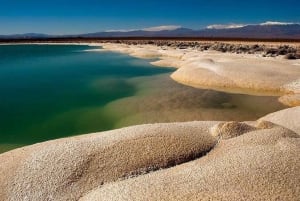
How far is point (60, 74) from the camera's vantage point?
95.0 feet

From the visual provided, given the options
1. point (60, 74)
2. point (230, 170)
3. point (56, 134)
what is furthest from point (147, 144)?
point (60, 74)

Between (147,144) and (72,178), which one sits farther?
(147,144)

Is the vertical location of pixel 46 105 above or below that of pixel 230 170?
below

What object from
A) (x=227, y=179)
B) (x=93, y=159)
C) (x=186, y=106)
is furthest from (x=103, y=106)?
(x=227, y=179)

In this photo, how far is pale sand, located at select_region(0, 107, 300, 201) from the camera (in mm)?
6402

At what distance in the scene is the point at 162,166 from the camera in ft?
24.7

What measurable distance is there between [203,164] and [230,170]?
65cm

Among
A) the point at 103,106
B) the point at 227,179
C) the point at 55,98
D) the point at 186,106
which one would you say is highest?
the point at 227,179

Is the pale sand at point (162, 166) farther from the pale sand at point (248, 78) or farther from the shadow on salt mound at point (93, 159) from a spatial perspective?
the pale sand at point (248, 78)

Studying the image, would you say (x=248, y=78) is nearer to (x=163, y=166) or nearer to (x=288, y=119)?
(x=288, y=119)

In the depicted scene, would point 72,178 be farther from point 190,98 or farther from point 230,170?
point 190,98

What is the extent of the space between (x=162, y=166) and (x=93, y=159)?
1387 millimetres

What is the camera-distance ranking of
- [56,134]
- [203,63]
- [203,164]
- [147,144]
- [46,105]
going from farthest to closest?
1. [203,63]
2. [46,105]
3. [56,134]
4. [147,144]
5. [203,164]

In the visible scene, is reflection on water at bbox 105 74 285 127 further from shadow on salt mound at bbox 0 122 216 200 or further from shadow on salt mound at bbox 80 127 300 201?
shadow on salt mound at bbox 80 127 300 201
